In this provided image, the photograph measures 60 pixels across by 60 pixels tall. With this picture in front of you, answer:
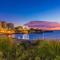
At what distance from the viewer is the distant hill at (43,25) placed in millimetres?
6176

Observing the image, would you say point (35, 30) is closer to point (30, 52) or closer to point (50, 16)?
point (50, 16)

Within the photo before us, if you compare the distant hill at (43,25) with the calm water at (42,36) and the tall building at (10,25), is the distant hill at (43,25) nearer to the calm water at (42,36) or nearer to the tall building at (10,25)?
the calm water at (42,36)

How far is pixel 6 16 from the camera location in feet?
21.8

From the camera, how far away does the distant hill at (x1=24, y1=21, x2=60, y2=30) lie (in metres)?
6.18

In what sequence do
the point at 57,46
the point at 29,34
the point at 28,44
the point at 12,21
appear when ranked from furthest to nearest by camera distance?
1. the point at 12,21
2. the point at 29,34
3. the point at 28,44
4. the point at 57,46

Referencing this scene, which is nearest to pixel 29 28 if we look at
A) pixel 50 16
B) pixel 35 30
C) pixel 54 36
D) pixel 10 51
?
pixel 35 30

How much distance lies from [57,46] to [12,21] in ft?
6.60

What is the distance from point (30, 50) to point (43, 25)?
1.46m

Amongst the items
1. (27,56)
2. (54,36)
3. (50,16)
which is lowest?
(27,56)

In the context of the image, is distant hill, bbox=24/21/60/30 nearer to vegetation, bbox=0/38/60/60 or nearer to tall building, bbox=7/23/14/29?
tall building, bbox=7/23/14/29

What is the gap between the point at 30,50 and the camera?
197 inches

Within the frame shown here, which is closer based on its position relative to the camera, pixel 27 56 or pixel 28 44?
pixel 27 56

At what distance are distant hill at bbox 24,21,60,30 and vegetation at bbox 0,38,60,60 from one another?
94cm

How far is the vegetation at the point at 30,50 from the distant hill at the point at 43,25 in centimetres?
94
